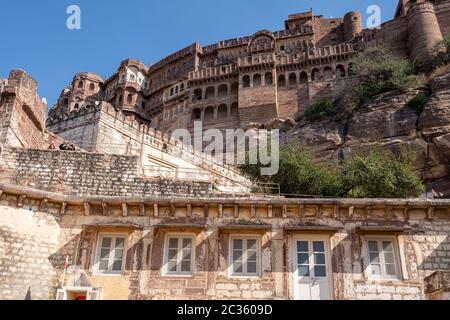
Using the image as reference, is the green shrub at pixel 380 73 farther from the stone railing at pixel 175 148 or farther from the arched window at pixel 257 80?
the stone railing at pixel 175 148

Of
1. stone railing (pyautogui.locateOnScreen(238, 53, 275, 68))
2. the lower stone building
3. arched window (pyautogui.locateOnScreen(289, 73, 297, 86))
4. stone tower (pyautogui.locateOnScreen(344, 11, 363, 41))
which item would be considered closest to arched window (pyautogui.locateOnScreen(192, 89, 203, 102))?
stone railing (pyautogui.locateOnScreen(238, 53, 275, 68))

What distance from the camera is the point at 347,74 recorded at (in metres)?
40.5

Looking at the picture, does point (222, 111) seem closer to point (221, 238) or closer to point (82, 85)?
point (82, 85)

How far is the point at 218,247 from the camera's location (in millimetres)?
10969

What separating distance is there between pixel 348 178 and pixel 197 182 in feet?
27.9

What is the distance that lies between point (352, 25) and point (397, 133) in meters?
22.5

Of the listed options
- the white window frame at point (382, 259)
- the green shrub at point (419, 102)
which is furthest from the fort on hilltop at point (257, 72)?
the white window frame at point (382, 259)

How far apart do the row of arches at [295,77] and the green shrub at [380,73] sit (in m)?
3.82

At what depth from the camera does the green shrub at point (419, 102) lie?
93.6 ft

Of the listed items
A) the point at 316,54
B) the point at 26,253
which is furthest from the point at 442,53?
the point at 26,253

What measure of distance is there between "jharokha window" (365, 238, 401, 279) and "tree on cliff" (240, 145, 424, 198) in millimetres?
8601

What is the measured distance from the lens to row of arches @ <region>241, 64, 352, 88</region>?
1635 inches

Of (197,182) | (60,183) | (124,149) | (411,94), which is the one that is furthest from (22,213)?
(411,94)
